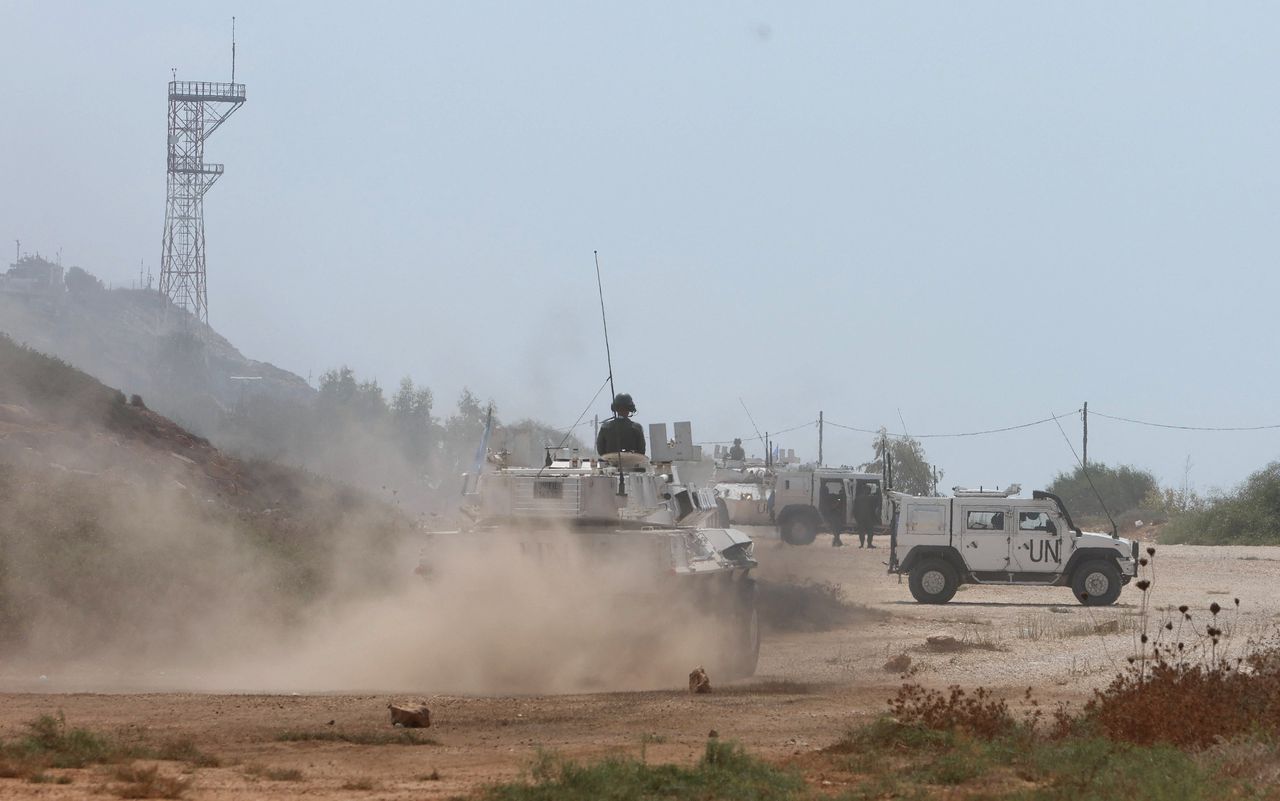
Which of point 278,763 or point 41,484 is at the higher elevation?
point 41,484

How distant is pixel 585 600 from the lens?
1470cm

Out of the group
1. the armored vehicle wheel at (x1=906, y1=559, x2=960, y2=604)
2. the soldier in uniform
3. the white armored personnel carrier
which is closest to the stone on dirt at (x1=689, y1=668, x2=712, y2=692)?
the white armored personnel carrier

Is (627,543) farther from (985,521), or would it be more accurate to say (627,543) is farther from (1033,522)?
(1033,522)

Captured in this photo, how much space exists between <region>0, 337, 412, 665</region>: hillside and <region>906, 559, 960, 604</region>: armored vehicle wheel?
8545mm

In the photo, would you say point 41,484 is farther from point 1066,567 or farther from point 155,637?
point 1066,567

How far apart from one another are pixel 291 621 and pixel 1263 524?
38.6 m

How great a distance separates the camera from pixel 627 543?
14.8 m

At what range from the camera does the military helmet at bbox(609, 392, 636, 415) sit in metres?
18.5

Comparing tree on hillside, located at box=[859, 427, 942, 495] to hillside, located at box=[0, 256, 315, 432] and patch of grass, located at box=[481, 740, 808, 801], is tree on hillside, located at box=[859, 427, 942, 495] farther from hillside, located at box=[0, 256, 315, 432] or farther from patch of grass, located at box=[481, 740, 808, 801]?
patch of grass, located at box=[481, 740, 808, 801]

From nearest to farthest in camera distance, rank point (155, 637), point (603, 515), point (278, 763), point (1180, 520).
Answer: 1. point (278, 763)
2. point (603, 515)
3. point (155, 637)
4. point (1180, 520)

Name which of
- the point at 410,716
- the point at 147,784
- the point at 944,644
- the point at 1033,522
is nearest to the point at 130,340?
the point at 1033,522

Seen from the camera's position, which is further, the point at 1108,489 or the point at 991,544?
the point at 1108,489

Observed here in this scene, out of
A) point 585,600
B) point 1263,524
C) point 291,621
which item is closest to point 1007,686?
point 585,600

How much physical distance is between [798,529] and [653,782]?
3617cm
